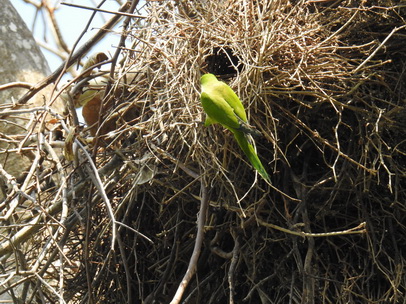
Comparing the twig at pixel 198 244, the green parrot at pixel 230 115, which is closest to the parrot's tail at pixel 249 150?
the green parrot at pixel 230 115

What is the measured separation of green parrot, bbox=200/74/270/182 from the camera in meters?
1.60

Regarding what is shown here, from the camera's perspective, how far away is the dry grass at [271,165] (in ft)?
5.64

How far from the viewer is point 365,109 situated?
5.86 feet

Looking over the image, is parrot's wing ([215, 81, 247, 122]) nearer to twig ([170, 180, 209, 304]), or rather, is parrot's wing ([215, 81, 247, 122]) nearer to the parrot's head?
the parrot's head

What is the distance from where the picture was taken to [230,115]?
63.0 inches

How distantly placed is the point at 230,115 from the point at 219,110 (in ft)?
0.10

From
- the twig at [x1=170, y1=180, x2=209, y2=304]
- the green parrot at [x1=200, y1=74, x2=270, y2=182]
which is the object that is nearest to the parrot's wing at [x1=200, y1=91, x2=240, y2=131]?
the green parrot at [x1=200, y1=74, x2=270, y2=182]

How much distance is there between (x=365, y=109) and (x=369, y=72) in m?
0.11

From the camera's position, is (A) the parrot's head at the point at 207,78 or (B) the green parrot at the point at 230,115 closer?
(B) the green parrot at the point at 230,115

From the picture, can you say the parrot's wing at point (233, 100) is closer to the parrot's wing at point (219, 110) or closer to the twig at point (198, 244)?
the parrot's wing at point (219, 110)

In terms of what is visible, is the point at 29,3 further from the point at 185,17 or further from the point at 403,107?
the point at 403,107

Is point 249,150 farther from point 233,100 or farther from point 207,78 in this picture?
point 207,78

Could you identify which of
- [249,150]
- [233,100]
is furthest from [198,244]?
[233,100]

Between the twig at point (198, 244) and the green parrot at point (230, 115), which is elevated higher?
the green parrot at point (230, 115)
